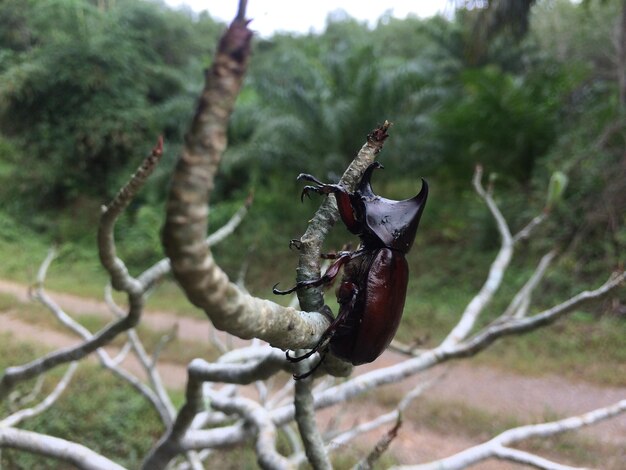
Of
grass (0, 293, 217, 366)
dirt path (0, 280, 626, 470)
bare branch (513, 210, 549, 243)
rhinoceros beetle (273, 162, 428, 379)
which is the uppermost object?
rhinoceros beetle (273, 162, 428, 379)


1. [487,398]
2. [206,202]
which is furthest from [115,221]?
[487,398]

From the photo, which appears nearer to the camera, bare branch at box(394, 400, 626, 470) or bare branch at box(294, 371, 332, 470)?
bare branch at box(294, 371, 332, 470)

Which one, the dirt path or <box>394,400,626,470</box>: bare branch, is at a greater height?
<box>394,400,626,470</box>: bare branch

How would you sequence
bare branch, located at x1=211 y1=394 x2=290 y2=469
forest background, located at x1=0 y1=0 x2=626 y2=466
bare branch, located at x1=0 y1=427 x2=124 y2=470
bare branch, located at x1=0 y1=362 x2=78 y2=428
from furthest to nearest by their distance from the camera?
forest background, located at x1=0 y1=0 x2=626 y2=466
bare branch, located at x1=0 y1=362 x2=78 y2=428
bare branch, located at x1=0 y1=427 x2=124 y2=470
bare branch, located at x1=211 y1=394 x2=290 y2=469

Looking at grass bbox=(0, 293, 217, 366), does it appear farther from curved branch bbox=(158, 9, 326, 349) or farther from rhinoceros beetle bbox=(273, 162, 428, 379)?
curved branch bbox=(158, 9, 326, 349)

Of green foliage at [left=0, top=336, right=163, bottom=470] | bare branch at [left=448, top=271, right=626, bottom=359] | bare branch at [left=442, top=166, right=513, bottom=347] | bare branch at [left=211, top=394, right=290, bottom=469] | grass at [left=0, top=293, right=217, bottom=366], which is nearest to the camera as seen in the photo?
bare branch at [left=211, top=394, right=290, bottom=469]

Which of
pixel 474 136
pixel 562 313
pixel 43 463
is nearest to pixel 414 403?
pixel 43 463

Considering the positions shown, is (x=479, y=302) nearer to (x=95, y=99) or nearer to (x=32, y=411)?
(x=32, y=411)

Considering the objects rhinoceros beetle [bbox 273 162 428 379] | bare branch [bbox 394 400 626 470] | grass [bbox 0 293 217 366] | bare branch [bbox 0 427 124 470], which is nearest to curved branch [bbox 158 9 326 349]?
rhinoceros beetle [bbox 273 162 428 379]

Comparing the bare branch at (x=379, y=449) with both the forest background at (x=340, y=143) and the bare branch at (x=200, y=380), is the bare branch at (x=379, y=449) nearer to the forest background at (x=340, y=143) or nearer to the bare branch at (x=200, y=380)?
the bare branch at (x=200, y=380)
